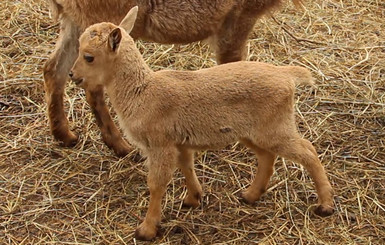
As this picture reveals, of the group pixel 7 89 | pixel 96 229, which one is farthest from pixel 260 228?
pixel 7 89

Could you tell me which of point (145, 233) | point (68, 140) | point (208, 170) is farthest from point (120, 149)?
point (145, 233)

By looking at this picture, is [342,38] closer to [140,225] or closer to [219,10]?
[219,10]

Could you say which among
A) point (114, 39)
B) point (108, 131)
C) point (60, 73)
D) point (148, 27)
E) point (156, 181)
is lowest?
point (108, 131)

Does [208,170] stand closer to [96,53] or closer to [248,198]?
[248,198]

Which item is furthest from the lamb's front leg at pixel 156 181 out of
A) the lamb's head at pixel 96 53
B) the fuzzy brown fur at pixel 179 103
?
the lamb's head at pixel 96 53

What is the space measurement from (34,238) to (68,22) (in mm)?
1678

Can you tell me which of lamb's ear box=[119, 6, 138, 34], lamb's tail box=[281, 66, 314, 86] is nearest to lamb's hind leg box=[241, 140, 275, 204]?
lamb's tail box=[281, 66, 314, 86]

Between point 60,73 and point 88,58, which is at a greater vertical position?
point 88,58

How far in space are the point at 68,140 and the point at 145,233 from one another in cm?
139

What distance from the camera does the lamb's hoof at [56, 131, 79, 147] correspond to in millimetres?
4870

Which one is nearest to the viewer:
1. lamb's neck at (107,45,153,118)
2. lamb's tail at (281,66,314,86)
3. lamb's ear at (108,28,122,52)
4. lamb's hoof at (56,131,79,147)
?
lamb's ear at (108,28,122,52)

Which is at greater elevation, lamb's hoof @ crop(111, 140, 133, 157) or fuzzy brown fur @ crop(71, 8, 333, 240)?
fuzzy brown fur @ crop(71, 8, 333, 240)

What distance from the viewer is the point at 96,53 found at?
348cm

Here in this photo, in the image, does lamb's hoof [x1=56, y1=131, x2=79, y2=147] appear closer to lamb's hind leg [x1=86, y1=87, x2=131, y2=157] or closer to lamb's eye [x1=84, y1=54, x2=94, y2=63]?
lamb's hind leg [x1=86, y1=87, x2=131, y2=157]
